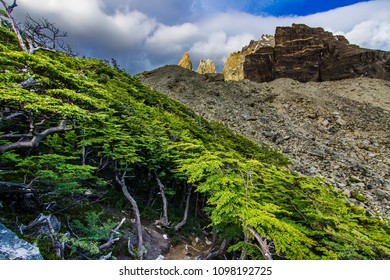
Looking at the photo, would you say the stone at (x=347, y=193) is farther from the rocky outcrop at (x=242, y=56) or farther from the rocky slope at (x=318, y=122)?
the rocky outcrop at (x=242, y=56)

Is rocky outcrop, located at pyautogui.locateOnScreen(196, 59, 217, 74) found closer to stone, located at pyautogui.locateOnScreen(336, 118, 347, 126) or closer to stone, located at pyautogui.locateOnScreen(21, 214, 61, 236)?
A: stone, located at pyautogui.locateOnScreen(336, 118, 347, 126)

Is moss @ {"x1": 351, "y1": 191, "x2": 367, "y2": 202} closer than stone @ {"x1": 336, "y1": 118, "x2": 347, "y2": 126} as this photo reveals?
Yes

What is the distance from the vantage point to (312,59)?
4975 centimetres

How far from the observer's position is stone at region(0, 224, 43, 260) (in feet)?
11.4

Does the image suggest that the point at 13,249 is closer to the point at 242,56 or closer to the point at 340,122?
the point at 340,122

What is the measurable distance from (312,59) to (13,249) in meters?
58.6

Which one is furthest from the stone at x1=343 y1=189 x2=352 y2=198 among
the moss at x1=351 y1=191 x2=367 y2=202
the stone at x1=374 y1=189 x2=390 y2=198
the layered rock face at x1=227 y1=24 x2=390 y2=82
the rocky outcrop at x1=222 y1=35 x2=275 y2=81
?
the rocky outcrop at x1=222 y1=35 x2=275 y2=81

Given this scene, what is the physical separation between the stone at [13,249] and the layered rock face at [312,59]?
51570 mm

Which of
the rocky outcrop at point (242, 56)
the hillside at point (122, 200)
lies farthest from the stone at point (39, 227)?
the rocky outcrop at point (242, 56)

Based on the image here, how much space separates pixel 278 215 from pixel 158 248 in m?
4.89

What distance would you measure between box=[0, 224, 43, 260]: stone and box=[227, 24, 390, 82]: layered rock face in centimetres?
5157
